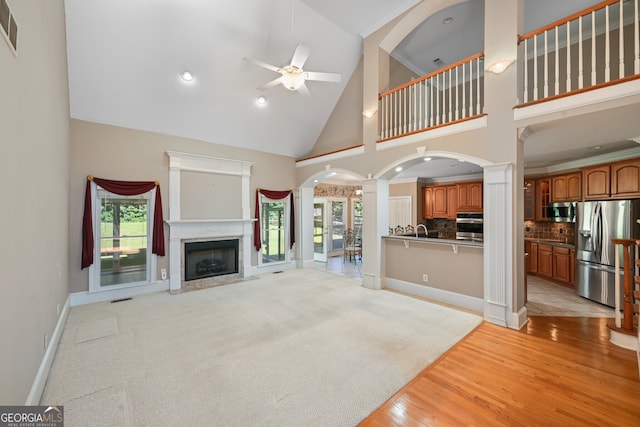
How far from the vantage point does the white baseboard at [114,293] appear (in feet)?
13.6

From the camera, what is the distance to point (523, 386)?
2184 millimetres

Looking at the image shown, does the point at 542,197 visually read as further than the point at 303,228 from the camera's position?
No

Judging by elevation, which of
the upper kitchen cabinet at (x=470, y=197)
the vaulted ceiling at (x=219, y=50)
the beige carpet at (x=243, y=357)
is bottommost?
the beige carpet at (x=243, y=357)

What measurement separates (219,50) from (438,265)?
17.2 ft

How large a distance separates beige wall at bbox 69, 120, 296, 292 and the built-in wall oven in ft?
18.4

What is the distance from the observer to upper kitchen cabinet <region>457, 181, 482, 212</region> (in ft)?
23.0

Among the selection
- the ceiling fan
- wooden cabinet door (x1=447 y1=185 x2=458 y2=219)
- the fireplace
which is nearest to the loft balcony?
the ceiling fan

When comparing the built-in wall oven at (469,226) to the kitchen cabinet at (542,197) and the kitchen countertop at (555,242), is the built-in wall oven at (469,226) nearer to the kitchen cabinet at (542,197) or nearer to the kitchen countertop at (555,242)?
the kitchen countertop at (555,242)

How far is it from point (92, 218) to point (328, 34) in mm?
5350

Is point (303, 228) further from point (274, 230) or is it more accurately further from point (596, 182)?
point (596, 182)

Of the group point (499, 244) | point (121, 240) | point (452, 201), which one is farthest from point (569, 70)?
point (121, 240)

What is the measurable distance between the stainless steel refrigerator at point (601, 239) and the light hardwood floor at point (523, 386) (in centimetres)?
151

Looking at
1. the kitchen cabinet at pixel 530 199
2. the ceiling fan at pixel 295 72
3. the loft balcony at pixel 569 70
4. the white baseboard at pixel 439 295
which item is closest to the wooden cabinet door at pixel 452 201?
the kitchen cabinet at pixel 530 199

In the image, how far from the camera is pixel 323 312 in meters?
3.81
